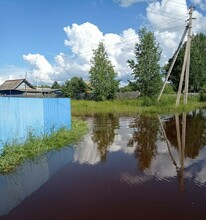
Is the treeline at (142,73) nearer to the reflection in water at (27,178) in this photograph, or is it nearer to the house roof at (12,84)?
the house roof at (12,84)

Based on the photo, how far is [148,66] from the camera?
3581 centimetres

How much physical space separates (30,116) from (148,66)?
1054 inches

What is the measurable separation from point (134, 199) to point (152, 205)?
16.7 inches

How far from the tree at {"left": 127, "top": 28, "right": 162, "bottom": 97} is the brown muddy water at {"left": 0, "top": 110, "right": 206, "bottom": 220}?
25612mm

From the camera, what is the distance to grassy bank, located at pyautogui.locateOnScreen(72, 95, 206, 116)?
1134 inches

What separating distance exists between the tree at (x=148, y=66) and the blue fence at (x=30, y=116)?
75.0 feet

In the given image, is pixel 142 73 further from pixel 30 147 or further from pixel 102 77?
pixel 30 147

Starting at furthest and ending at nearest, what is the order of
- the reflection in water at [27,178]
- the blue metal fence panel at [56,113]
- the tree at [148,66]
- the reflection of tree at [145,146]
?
the tree at [148,66], the blue metal fence panel at [56,113], the reflection of tree at [145,146], the reflection in water at [27,178]

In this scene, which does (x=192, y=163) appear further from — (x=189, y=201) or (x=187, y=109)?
(x=187, y=109)

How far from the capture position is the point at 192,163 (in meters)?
8.39

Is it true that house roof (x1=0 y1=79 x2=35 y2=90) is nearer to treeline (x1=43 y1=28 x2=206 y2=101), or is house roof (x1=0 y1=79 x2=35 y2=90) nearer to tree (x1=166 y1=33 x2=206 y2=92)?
treeline (x1=43 y1=28 x2=206 y2=101)

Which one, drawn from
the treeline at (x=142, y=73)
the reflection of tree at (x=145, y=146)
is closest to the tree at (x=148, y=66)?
the treeline at (x=142, y=73)

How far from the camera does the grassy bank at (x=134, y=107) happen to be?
28797 millimetres

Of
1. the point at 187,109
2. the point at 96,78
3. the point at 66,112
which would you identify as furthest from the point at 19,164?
the point at 96,78
